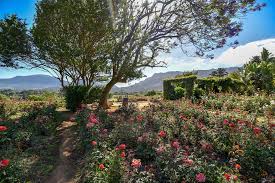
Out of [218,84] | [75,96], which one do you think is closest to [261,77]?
[218,84]

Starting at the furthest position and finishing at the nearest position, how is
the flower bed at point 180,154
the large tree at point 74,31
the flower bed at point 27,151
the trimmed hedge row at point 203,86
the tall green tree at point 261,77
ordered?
the tall green tree at point 261,77
the trimmed hedge row at point 203,86
the large tree at point 74,31
the flower bed at point 27,151
the flower bed at point 180,154

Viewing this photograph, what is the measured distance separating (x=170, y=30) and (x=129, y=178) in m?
11.4

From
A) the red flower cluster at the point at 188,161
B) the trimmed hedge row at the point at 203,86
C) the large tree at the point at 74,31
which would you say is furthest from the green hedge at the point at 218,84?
the red flower cluster at the point at 188,161

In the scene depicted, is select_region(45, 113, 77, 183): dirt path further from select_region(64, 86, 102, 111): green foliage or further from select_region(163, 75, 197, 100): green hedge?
select_region(163, 75, 197, 100): green hedge

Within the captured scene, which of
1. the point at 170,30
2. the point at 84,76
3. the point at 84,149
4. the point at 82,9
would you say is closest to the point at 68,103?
the point at 84,76

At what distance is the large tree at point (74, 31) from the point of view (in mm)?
13680

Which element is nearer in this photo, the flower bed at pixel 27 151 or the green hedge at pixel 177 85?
the flower bed at pixel 27 151

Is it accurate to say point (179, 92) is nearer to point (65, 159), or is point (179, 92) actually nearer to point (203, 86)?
point (203, 86)

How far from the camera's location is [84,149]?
796cm

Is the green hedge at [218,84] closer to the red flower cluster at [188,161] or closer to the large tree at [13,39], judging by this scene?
the large tree at [13,39]

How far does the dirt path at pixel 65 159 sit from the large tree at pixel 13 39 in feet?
28.8

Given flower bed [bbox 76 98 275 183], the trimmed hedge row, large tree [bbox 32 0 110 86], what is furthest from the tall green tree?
flower bed [bbox 76 98 275 183]

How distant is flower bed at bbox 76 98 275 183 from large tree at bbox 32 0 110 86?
6468mm

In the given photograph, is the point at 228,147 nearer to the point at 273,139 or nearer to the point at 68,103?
the point at 273,139
